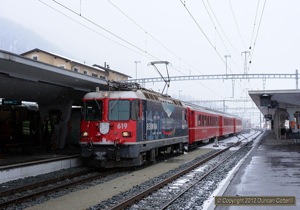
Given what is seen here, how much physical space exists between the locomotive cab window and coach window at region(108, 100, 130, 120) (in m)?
0.40

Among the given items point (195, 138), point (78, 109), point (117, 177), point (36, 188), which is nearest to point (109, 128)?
point (117, 177)

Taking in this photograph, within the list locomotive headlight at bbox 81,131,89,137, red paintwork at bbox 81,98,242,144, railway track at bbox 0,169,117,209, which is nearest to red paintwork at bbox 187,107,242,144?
red paintwork at bbox 81,98,242,144

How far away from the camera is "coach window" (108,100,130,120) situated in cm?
1349

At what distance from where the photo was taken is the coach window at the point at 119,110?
13492mm

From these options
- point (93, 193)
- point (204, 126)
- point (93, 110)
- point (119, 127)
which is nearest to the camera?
point (93, 193)

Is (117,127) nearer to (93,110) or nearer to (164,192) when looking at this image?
(93,110)

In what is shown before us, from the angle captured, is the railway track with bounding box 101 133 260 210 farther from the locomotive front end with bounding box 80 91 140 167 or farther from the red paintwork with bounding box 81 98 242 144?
the red paintwork with bounding box 81 98 242 144

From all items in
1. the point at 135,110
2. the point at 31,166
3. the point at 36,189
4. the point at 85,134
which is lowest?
the point at 36,189

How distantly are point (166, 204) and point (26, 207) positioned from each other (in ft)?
10.2

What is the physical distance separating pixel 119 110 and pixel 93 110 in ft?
3.41

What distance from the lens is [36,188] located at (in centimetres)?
1060

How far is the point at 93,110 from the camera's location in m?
13.9

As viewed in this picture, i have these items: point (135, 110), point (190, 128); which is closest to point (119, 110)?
point (135, 110)

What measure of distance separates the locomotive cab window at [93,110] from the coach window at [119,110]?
0.40m
